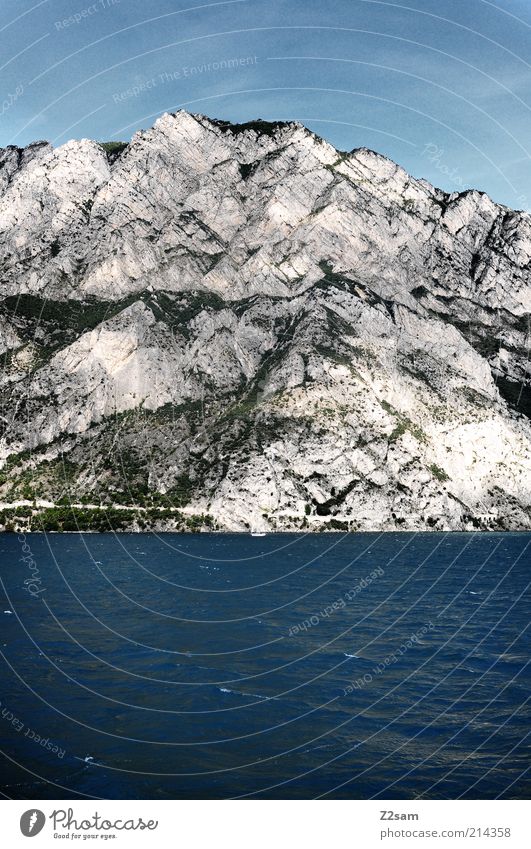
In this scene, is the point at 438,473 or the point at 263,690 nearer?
the point at 263,690

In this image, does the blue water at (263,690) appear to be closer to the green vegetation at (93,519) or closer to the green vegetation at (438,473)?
A: the green vegetation at (93,519)

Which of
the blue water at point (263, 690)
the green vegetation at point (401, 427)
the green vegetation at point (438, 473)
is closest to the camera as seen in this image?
the blue water at point (263, 690)

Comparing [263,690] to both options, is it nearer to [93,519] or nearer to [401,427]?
[93,519]

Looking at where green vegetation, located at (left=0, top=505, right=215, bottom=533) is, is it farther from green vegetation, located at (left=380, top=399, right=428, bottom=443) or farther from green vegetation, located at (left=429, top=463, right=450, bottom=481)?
green vegetation, located at (left=429, top=463, right=450, bottom=481)

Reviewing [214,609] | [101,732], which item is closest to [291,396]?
[214,609]

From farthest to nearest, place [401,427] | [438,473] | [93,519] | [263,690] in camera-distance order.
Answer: [401,427] < [438,473] < [93,519] < [263,690]

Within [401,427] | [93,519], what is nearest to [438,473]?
[401,427]

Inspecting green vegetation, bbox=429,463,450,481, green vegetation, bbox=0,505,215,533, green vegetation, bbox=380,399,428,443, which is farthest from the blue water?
green vegetation, bbox=380,399,428,443

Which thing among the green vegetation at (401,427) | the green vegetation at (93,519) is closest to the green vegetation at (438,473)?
the green vegetation at (401,427)

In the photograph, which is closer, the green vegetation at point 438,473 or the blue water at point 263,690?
Answer: the blue water at point 263,690
